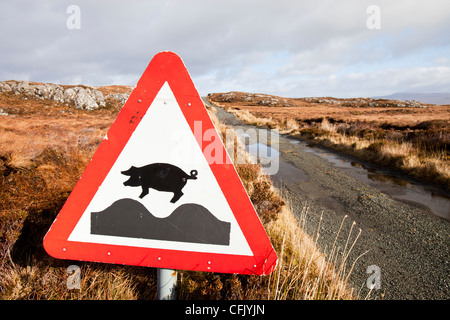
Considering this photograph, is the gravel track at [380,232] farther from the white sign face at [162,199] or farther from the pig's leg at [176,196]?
the pig's leg at [176,196]

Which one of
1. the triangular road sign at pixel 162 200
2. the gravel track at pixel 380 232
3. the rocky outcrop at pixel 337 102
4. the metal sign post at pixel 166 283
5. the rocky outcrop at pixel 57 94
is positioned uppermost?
the rocky outcrop at pixel 337 102

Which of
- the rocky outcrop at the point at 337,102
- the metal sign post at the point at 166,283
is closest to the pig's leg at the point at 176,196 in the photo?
the metal sign post at the point at 166,283

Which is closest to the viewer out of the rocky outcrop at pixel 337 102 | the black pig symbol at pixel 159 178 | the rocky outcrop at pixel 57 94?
the black pig symbol at pixel 159 178

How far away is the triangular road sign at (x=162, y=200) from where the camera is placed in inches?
42.5

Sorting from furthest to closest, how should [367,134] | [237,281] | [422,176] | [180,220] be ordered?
[367,134], [422,176], [237,281], [180,220]

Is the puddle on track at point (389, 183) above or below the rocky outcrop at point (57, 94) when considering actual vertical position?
below

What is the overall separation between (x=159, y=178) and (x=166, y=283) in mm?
603

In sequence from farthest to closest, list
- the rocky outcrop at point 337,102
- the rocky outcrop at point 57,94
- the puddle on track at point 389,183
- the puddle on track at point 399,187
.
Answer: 1. the rocky outcrop at point 337,102
2. the rocky outcrop at point 57,94
3. the puddle on track at point 389,183
4. the puddle on track at point 399,187

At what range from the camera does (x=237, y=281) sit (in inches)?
59.7

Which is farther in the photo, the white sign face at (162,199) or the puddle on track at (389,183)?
the puddle on track at (389,183)

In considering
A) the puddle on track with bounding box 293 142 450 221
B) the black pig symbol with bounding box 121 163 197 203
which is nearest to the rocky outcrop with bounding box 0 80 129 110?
Answer: the puddle on track with bounding box 293 142 450 221
